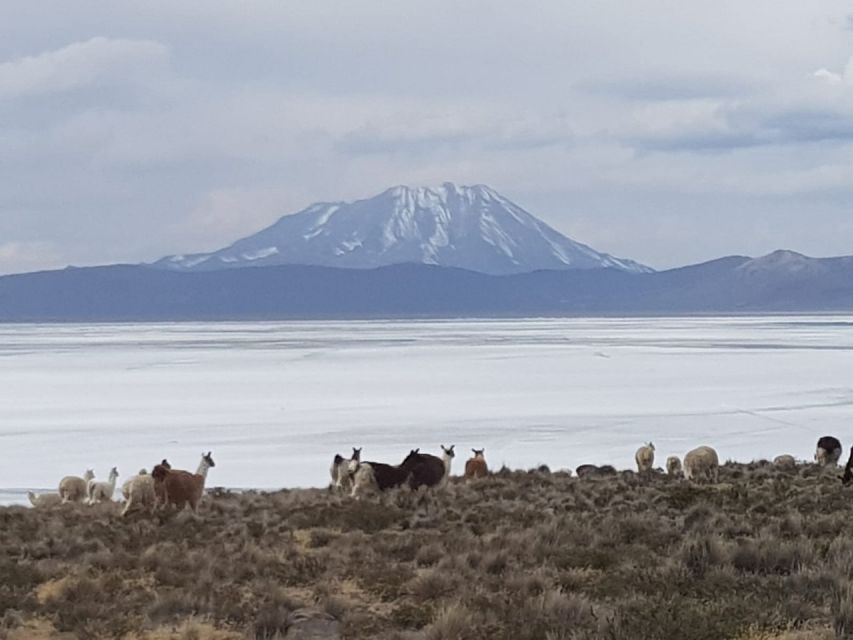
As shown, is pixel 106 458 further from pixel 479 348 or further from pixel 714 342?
pixel 714 342

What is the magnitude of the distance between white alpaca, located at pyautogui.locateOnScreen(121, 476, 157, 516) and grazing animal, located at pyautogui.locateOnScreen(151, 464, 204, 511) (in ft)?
0.43

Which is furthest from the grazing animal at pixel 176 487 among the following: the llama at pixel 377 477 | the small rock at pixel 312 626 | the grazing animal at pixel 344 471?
the small rock at pixel 312 626

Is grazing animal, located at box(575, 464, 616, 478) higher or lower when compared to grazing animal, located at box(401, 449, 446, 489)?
lower

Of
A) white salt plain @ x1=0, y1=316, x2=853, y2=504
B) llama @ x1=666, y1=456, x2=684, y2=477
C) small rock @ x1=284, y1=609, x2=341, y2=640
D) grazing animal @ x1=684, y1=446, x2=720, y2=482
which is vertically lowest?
white salt plain @ x1=0, y1=316, x2=853, y2=504

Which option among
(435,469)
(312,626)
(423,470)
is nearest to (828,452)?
(435,469)

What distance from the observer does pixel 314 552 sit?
38.7 feet

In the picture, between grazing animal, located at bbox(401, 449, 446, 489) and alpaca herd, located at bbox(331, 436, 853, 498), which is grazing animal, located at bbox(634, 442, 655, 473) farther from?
grazing animal, located at bbox(401, 449, 446, 489)

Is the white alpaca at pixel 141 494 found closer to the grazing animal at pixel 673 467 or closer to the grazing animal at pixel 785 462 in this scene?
the grazing animal at pixel 673 467

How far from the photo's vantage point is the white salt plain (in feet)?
95.6

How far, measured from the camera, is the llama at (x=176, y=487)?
15062 mm

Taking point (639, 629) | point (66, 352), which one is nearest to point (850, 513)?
point (639, 629)

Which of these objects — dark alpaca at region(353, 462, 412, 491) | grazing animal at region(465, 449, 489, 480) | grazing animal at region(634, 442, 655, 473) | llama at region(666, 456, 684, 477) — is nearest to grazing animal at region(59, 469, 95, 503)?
dark alpaca at region(353, 462, 412, 491)

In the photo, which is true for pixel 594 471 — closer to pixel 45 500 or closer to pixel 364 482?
pixel 364 482

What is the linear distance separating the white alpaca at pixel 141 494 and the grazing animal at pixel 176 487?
0.13 meters
